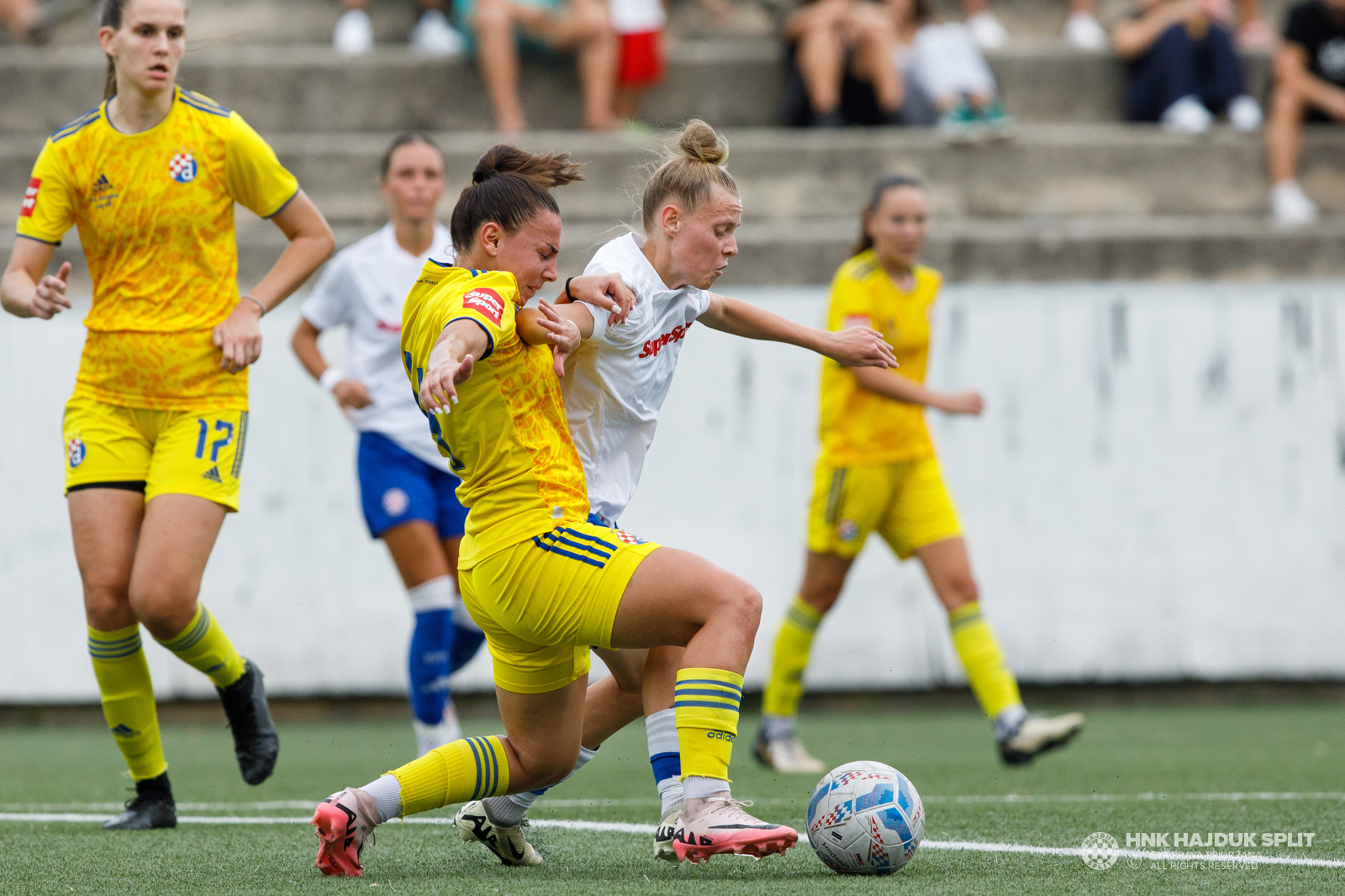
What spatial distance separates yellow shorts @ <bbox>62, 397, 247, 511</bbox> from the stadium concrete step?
261 inches

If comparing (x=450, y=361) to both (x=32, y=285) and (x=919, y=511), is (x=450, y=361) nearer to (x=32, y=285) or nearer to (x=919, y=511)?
(x=32, y=285)

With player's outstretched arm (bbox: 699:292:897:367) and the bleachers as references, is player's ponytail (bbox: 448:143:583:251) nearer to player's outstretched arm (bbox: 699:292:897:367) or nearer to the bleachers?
player's outstretched arm (bbox: 699:292:897:367)

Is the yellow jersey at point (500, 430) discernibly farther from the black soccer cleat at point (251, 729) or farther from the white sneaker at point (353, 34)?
the white sneaker at point (353, 34)

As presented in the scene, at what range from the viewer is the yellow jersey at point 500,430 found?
12.2ft

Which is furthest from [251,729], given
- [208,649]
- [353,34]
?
[353,34]

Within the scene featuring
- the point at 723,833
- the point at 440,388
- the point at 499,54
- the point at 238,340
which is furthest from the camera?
the point at 499,54

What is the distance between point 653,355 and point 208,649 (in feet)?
5.73

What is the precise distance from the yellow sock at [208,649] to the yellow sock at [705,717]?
1700 mm

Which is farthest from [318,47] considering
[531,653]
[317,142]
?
[531,653]

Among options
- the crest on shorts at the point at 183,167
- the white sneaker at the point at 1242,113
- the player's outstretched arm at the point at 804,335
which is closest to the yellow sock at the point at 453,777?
the player's outstretched arm at the point at 804,335

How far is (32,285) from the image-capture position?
4754 millimetres

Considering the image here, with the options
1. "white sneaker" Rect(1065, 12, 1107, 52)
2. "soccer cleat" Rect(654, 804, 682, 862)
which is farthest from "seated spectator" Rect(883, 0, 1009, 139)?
"soccer cleat" Rect(654, 804, 682, 862)

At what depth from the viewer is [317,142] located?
1046cm

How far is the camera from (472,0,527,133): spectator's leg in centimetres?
1110
